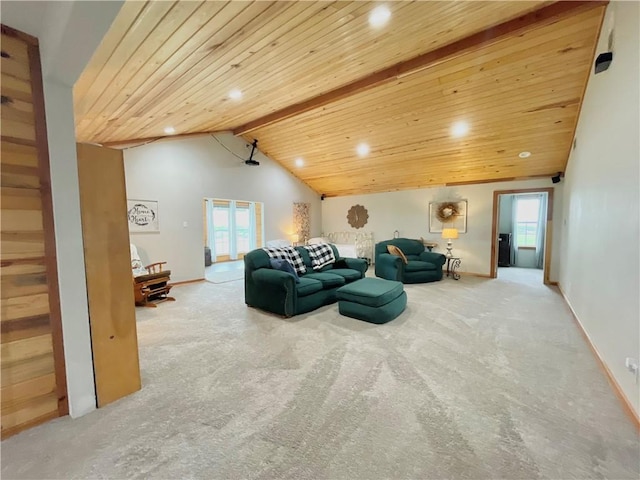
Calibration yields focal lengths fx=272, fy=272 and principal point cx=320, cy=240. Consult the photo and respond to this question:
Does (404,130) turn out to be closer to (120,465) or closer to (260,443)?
(260,443)

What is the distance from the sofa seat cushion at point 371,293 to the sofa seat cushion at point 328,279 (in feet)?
1.32

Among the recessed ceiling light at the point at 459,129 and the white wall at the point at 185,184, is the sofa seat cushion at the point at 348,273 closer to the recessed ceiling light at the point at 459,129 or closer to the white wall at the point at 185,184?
the recessed ceiling light at the point at 459,129

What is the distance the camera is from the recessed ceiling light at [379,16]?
236cm

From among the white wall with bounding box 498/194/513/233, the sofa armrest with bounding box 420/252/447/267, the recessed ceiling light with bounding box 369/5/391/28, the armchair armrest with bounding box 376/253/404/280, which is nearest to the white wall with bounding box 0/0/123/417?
the recessed ceiling light with bounding box 369/5/391/28

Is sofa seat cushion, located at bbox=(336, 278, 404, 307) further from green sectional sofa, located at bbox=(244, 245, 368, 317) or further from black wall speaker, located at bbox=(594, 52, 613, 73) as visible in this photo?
black wall speaker, located at bbox=(594, 52, 613, 73)

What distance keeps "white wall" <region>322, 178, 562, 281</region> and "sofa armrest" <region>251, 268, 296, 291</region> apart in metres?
4.73

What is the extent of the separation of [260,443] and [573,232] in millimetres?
4632

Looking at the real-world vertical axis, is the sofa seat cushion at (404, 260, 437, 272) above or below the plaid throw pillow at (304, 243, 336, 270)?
below

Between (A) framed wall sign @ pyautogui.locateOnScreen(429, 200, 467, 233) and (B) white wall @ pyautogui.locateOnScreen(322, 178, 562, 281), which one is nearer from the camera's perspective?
(B) white wall @ pyautogui.locateOnScreen(322, 178, 562, 281)

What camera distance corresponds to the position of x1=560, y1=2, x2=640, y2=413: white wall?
1.80m

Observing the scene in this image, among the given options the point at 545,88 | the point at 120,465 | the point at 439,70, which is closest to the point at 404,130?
the point at 439,70

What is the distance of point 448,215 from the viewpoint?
6516 millimetres

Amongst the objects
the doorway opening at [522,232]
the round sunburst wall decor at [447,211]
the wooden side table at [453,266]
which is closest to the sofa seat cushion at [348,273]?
the wooden side table at [453,266]

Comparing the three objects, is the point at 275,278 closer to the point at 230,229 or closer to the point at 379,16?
the point at 379,16
